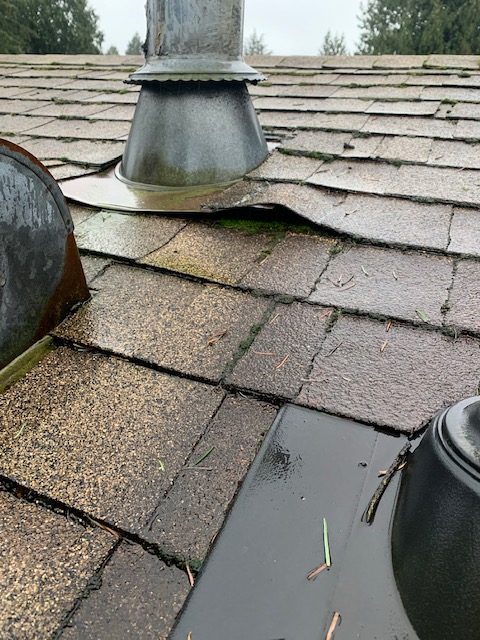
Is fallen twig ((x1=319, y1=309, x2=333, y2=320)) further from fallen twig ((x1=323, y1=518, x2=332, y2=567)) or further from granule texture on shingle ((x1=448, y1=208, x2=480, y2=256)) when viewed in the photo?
fallen twig ((x1=323, y1=518, x2=332, y2=567))

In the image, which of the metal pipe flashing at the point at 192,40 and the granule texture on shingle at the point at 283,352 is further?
the metal pipe flashing at the point at 192,40

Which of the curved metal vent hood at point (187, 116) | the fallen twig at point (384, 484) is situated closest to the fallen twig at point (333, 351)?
the fallen twig at point (384, 484)

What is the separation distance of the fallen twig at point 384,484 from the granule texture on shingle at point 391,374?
0.24 feet

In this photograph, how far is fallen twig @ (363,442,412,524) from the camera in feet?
3.21

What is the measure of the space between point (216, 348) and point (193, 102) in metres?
1.38

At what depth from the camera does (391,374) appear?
1314 millimetres

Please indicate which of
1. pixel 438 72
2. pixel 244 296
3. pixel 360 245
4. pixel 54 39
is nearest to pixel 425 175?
pixel 360 245

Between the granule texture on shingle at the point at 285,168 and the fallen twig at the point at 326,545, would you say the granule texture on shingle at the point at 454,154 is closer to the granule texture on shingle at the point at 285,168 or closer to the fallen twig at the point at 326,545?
the granule texture on shingle at the point at 285,168

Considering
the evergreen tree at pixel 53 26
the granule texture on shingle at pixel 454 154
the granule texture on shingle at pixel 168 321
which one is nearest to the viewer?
the granule texture on shingle at pixel 168 321

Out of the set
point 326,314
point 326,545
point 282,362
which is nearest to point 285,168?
point 326,314

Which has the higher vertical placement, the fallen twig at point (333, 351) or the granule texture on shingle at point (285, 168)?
the granule texture on shingle at point (285, 168)

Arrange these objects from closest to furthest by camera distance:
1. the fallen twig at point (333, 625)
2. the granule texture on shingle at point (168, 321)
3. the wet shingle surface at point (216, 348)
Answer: the fallen twig at point (333, 625), the wet shingle surface at point (216, 348), the granule texture on shingle at point (168, 321)

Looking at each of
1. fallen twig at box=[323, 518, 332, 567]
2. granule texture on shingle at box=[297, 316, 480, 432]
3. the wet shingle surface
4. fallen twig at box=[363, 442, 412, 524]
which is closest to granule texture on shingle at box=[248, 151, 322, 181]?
the wet shingle surface

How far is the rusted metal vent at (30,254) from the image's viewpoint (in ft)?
4.36
